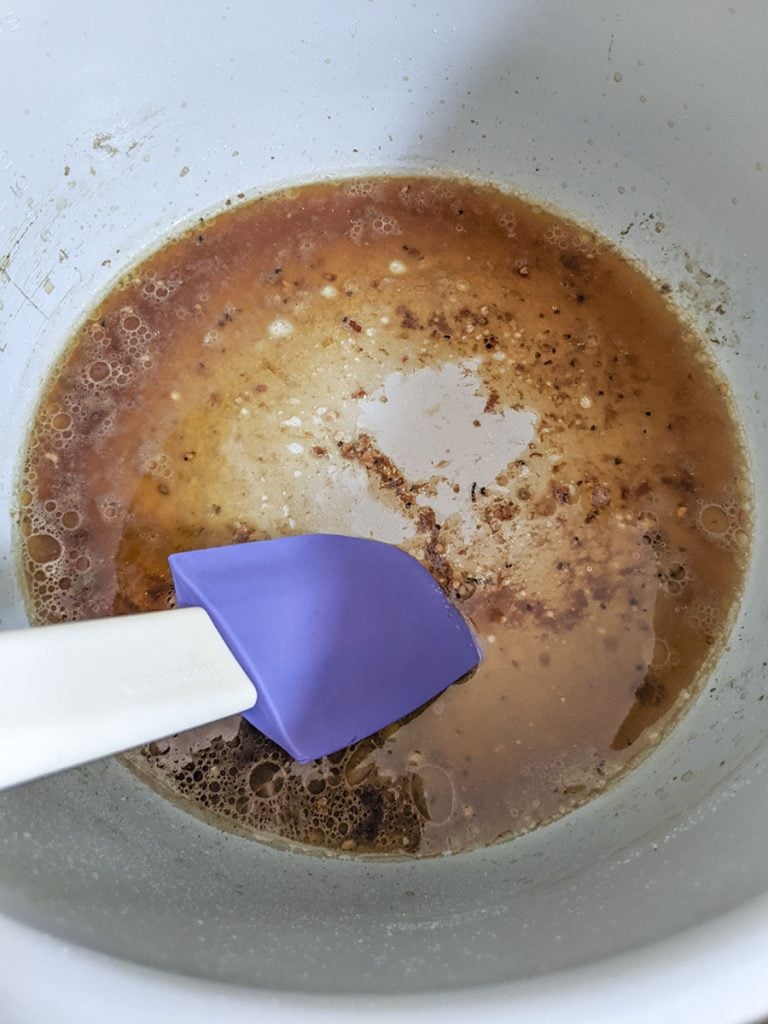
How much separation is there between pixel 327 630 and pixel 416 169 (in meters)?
0.76

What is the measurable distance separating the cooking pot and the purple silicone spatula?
0.17 m

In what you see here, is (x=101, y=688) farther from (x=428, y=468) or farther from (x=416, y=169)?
(x=416, y=169)

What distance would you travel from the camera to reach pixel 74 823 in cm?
85

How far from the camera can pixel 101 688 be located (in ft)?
2.11

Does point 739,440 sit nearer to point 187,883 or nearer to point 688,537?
point 688,537

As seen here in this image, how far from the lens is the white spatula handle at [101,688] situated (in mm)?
588

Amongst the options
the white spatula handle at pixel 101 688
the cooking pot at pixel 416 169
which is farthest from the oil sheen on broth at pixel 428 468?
the white spatula handle at pixel 101 688

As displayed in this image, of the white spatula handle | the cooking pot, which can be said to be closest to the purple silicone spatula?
the white spatula handle

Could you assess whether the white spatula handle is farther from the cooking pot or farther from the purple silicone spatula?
the cooking pot

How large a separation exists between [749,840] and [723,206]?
0.82 metres

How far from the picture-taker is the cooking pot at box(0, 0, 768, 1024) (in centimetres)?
62

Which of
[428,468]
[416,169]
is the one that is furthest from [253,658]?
[416,169]

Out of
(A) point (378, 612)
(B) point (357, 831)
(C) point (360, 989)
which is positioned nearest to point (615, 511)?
(A) point (378, 612)

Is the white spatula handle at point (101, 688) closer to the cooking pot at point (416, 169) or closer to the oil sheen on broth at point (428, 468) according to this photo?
the cooking pot at point (416, 169)
